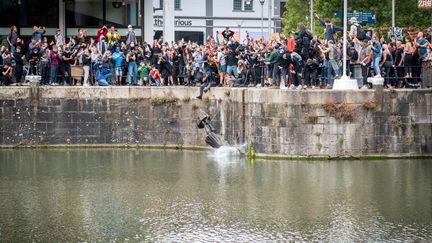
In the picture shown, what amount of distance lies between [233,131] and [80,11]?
1367 cm

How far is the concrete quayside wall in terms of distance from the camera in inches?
1483

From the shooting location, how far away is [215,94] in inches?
1645

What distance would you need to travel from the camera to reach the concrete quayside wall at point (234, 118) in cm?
3766

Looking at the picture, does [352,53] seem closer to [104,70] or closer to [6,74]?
[104,70]

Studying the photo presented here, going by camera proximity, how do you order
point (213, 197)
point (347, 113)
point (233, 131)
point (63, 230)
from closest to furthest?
point (63, 230), point (213, 197), point (347, 113), point (233, 131)

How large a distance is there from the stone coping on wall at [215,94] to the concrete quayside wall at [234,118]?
0.03 m

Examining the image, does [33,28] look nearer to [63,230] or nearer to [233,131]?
[233,131]

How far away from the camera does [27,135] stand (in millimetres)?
43531

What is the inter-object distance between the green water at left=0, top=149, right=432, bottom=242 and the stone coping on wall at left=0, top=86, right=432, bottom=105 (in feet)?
7.21

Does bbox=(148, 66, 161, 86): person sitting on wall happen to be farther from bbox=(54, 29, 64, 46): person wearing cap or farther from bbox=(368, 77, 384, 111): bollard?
bbox=(368, 77, 384, 111): bollard

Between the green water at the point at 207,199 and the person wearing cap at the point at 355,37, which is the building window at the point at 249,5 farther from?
the person wearing cap at the point at 355,37

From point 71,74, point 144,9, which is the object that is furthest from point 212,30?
point 71,74

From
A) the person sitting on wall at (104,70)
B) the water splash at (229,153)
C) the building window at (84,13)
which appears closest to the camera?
the water splash at (229,153)

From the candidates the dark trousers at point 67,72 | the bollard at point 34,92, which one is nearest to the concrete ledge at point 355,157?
the dark trousers at point 67,72
